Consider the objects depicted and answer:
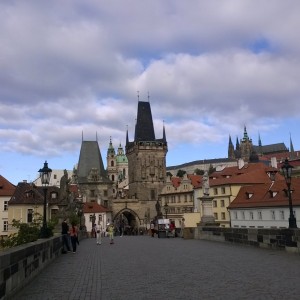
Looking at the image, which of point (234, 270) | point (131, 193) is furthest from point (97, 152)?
point (234, 270)

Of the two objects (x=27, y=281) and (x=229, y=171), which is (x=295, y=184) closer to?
(x=229, y=171)

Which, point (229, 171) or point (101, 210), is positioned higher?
point (229, 171)

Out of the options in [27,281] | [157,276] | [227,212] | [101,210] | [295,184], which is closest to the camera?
[27,281]

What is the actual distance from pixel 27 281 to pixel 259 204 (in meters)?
47.4

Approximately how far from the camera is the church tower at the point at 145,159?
10906 centimetres

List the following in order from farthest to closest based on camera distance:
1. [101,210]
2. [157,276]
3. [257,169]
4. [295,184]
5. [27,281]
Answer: [101,210] → [257,169] → [295,184] → [157,276] → [27,281]

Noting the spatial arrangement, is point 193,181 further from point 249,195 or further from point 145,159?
point 249,195

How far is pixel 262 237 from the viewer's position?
1967cm

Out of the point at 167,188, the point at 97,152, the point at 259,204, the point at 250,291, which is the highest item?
the point at 97,152

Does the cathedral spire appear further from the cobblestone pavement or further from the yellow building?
the cobblestone pavement

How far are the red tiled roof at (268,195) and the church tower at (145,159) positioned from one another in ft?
161

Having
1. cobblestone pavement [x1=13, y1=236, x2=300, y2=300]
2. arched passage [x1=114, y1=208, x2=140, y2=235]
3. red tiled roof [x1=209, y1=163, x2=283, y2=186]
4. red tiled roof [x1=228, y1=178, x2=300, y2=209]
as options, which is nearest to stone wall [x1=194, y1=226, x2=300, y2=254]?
cobblestone pavement [x1=13, y1=236, x2=300, y2=300]

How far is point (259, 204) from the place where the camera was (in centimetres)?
5453

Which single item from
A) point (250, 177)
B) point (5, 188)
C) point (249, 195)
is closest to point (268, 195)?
point (249, 195)
